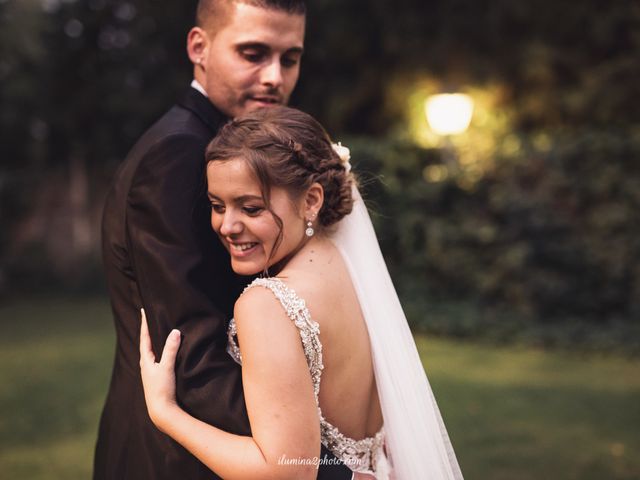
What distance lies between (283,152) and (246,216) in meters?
0.20

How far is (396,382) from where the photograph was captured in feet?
7.03

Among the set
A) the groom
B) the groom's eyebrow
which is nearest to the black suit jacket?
the groom

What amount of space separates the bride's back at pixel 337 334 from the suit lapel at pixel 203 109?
0.55 metres

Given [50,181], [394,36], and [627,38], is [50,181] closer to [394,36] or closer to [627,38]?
[394,36]

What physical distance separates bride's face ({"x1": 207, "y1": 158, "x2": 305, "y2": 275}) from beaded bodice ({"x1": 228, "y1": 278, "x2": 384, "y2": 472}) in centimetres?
12

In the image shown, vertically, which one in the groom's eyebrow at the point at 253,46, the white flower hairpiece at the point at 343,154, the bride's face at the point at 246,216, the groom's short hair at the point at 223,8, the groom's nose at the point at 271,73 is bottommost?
the bride's face at the point at 246,216

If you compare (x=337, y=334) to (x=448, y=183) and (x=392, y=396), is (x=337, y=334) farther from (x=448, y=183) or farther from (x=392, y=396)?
(x=448, y=183)

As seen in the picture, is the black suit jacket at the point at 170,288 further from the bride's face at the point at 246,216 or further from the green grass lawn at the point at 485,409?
the green grass lawn at the point at 485,409

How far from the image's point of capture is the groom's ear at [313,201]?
1.99 metres

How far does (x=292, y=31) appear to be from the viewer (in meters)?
2.32

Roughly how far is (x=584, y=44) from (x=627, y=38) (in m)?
0.79

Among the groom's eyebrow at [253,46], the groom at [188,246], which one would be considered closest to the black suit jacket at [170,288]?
the groom at [188,246]

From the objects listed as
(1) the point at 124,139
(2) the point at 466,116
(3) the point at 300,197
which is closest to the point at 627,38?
(2) the point at 466,116

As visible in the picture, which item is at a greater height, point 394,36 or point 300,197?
point 394,36
